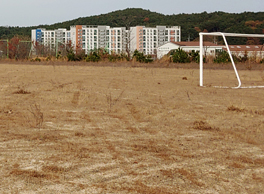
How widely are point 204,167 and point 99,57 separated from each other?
22337mm

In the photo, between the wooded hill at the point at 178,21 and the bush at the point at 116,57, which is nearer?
the bush at the point at 116,57

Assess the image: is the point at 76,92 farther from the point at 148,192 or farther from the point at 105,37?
the point at 105,37

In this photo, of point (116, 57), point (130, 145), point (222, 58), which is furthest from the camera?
point (116, 57)

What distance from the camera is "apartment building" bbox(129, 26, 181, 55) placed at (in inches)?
4756

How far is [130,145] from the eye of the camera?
4.34 metres

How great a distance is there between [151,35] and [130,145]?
127 m

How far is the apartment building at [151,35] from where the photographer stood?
121 metres

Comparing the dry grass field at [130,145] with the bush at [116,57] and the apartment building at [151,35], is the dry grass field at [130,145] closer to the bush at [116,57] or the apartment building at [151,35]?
the bush at [116,57]

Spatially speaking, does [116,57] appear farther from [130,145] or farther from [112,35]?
[112,35]

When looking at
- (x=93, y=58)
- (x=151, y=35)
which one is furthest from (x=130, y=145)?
(x=151, y=35)

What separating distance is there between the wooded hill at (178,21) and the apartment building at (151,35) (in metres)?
1.91

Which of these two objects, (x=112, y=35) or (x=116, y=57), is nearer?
(x=116, y=57)

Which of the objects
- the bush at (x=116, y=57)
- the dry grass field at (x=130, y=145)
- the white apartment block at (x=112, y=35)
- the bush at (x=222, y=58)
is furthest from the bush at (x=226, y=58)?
the white apartment block at (x=112, y=35)

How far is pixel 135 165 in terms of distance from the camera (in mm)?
3555
